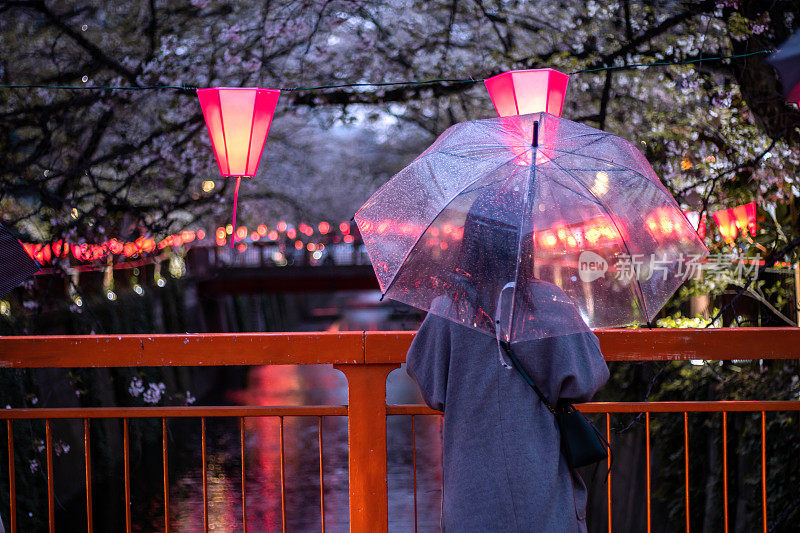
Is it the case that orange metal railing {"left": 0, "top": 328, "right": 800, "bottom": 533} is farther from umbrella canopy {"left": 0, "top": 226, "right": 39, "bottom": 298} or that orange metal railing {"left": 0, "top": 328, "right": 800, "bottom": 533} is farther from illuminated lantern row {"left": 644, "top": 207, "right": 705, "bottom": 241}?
illuminated lantern row {"left": 644, "top": 207, "right": 705, "bottom": 241}

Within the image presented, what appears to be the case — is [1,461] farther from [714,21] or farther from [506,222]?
[714,21]

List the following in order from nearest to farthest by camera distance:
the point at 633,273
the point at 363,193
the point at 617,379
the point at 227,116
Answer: the point at 633,273, the point at 227,116, the point at 617,379, the point at 363,193

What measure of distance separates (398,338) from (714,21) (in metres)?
7.39

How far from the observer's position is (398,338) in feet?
8.94

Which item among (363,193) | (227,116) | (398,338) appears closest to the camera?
(398,338)

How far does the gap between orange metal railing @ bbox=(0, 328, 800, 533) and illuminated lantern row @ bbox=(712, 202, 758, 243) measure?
5.21m

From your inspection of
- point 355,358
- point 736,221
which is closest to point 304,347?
point 355,358

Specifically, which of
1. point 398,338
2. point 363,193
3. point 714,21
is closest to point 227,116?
point 398,338

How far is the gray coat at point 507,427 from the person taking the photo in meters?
2.00

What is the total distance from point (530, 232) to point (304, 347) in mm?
1083

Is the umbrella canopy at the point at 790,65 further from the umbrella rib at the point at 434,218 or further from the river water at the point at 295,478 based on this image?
the river water at the point at 295,478

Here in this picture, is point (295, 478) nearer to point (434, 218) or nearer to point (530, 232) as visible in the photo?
point (434, 218)

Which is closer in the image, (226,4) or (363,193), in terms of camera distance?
(226,4)

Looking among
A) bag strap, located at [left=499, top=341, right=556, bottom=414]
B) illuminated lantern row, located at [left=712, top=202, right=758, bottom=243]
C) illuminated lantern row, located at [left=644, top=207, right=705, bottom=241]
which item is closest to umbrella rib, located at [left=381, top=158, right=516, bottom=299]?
bag strap, located at [left=499, top=341, right=556, bottom=414]
